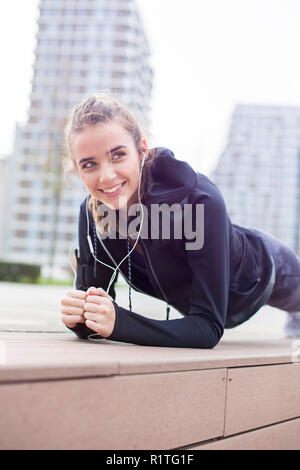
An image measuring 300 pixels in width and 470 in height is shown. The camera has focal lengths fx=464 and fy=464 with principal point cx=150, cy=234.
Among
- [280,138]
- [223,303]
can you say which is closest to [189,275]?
[223,303]

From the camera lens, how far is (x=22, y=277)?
851cm

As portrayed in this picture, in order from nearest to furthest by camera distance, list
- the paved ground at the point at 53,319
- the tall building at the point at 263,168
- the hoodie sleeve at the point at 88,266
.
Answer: the hoodie sleeve at the point at 88,266, the paved ground at the point at 53,319, the tall building at the point at 263,168

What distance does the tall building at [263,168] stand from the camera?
59.0ft

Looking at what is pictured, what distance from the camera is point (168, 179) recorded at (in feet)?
2.95

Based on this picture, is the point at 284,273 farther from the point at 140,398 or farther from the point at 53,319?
the point at 53,319

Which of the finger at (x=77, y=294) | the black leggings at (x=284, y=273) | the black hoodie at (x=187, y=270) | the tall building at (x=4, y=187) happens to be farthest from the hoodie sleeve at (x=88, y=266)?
the tall building at (x=4, y=187)

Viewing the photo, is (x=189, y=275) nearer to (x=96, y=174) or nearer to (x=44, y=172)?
(x=96, y=174)

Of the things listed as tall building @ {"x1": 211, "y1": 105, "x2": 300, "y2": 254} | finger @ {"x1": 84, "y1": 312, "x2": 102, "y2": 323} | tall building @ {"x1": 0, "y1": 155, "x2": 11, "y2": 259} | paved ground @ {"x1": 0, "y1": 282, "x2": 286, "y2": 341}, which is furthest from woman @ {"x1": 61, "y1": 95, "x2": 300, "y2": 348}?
tall building @ {"x1": 0, "y1": 155, "x2": 11, "y2": 259}

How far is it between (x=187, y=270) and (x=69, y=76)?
2309 centimetres

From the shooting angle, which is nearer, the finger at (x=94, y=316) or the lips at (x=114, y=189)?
the finger at (x=94, y=316)

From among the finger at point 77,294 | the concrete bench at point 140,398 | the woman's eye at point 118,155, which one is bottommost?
the concrete bench at point 140,398

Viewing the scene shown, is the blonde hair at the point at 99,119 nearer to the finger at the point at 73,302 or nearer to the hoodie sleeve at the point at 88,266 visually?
the hoodie sleeve at the point at 88,266

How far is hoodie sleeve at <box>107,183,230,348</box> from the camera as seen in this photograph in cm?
72

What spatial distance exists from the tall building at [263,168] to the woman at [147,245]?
1692 cm
